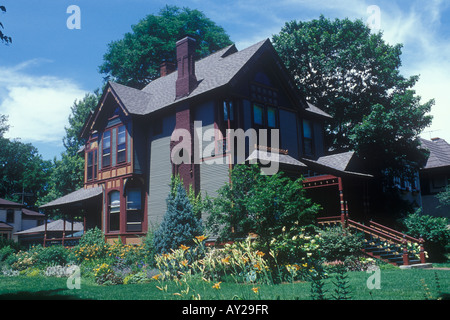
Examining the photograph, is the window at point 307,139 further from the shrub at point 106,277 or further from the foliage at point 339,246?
the shrub at point 106,277

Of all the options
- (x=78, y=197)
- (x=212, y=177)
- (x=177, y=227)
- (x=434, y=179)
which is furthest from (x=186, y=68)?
(x=434, y=179)

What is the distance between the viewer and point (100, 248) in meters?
18.8

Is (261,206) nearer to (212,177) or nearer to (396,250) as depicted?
(212,177)

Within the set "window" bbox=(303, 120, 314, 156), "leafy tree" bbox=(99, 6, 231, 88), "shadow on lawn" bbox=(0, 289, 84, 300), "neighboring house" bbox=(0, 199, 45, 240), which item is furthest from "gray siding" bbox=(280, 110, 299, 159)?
"neighboring house" bbox=(0, 199, 45, 240)

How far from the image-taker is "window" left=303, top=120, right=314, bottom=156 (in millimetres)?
24359

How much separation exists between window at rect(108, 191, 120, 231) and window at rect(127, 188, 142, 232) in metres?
1.01

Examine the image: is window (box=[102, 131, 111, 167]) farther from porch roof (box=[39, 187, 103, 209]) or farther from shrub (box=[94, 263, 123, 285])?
shrub (box=[94, 263, 123, 285])

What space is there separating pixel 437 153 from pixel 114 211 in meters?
27.6

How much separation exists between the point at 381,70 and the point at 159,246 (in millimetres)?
20220

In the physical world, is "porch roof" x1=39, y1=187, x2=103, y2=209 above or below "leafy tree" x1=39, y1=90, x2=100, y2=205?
below

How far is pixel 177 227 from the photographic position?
48.6 feet

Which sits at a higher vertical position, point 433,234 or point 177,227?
point 177,227
